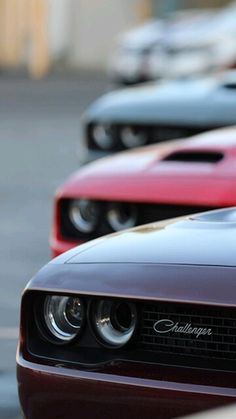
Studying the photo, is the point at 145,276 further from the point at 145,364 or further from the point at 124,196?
the point at 124,196

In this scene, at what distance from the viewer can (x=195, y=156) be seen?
20.2 ft

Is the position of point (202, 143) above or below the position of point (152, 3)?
below

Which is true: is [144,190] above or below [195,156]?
below

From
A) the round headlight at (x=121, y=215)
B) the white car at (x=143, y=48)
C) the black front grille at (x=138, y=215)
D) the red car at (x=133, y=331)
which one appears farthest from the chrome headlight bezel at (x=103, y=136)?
the white car at (x=143, y=48)

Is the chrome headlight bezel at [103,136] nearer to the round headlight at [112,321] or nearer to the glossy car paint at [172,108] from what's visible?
the glossy car paint at [172,108]

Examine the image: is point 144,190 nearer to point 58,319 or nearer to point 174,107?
Answer: point 58,319

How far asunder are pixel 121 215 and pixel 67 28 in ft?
75.6

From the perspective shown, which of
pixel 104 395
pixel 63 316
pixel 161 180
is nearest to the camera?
pixel 104 395

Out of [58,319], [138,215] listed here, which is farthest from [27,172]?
[58,319]

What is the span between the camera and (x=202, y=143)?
635 cm

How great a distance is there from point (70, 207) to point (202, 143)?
666mm

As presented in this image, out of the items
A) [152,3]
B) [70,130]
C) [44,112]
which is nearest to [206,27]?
[44,112]

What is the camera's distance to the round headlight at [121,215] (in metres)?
5.98

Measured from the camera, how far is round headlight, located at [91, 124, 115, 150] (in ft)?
27.5
